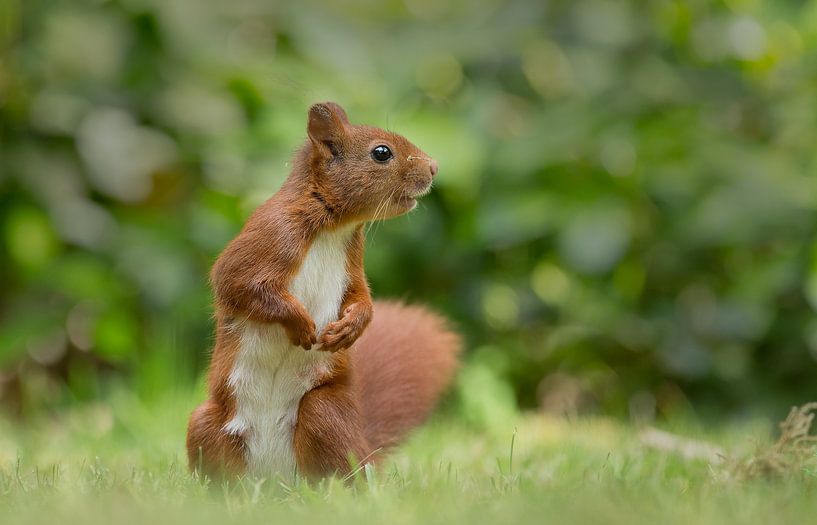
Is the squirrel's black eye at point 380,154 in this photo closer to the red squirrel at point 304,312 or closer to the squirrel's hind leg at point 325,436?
the red squirrel at point 304,312

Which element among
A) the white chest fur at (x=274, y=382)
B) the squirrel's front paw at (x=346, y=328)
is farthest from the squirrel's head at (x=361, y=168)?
the squirrel's front paw at (x=346, y=328)

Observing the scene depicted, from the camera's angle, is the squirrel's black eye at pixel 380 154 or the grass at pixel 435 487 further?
the squirrel's black eye at pixel 380 154

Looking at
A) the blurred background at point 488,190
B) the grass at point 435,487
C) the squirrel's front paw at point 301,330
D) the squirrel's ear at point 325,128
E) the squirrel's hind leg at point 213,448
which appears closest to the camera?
the grass at point 435,487

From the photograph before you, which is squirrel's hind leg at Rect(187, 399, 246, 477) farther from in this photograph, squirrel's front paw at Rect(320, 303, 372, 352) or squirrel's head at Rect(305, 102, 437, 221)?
squirrel's head at Rect(305, 102, 437, 221)

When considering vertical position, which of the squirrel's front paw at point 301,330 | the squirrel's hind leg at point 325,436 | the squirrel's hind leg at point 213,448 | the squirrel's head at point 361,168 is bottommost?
the squirrel's hind leg at point 213,448

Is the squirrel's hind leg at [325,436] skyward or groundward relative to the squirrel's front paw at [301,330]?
groundward

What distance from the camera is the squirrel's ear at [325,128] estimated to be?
3.18m

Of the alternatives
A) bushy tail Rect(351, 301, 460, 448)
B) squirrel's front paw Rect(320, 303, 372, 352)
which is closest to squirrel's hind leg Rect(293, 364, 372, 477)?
squirrel's front paw Rect(320, 303, 372, 352)

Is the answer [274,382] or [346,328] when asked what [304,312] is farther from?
[274,382]

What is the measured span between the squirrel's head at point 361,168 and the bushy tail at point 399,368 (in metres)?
0.51

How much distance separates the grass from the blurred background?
51.1 inches

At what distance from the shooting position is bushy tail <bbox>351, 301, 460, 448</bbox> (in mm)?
3457

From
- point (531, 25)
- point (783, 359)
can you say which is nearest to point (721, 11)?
point (531, 25)

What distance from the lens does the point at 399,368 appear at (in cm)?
356
